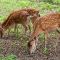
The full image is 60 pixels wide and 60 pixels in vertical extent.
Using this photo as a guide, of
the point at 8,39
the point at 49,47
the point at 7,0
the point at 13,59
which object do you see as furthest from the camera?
the point at 7,0

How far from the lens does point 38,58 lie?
27.5 feet

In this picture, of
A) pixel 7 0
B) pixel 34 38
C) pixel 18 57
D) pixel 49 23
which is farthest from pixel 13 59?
pixel 7 0

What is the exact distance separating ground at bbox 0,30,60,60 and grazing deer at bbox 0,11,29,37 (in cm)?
34

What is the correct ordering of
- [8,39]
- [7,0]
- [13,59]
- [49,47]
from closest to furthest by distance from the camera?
1. [13,59]
2. [49,47]
3. [8,39]
4. [7,0]

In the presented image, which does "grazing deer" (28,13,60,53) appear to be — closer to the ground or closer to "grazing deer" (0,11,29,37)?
the ground

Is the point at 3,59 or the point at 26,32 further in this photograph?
the point at 26,32

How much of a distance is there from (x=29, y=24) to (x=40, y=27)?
4.00 ft

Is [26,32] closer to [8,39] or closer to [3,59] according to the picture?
[8,39]

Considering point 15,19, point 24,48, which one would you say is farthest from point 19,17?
point 24,48

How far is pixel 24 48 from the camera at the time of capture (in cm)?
884

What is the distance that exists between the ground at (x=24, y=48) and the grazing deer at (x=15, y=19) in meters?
0.34

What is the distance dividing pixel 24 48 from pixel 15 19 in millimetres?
1234

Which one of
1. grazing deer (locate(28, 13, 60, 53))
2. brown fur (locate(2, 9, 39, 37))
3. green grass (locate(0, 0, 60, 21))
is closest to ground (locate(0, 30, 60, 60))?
grazing deer (locate(28, 13, 60, 53))

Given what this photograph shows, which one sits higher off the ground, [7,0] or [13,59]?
[7,0]
